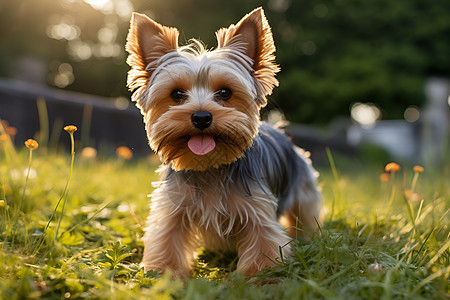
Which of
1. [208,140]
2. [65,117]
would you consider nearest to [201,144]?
→ [208,140]

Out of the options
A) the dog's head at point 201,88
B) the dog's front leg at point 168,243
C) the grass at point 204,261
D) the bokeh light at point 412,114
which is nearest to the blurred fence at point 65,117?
the grass at point 204,261

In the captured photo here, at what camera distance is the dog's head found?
2.90 m

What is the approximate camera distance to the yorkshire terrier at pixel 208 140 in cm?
295

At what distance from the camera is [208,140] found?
9.61 ft

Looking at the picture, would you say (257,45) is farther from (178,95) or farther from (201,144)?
(201,144)

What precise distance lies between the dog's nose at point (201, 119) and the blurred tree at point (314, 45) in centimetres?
1904

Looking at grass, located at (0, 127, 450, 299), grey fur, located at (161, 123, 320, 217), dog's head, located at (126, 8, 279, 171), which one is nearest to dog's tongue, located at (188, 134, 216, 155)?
dog's head, located at (126, 8, 279, 171)

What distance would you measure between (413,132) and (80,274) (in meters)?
22.7

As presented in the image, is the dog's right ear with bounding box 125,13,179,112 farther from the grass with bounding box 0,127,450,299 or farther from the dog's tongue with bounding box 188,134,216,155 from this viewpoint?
the grass with bounding box 0,127,450,299

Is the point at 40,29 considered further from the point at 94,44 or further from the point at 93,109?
the point at 93,109

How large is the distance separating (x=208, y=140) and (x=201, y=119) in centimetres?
18

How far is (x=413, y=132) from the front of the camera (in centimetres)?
2217

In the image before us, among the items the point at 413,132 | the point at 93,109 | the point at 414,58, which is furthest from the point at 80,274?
the point at 414,58

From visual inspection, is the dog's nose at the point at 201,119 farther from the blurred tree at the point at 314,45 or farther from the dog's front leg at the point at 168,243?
the blurred tree at the point at 314,45
